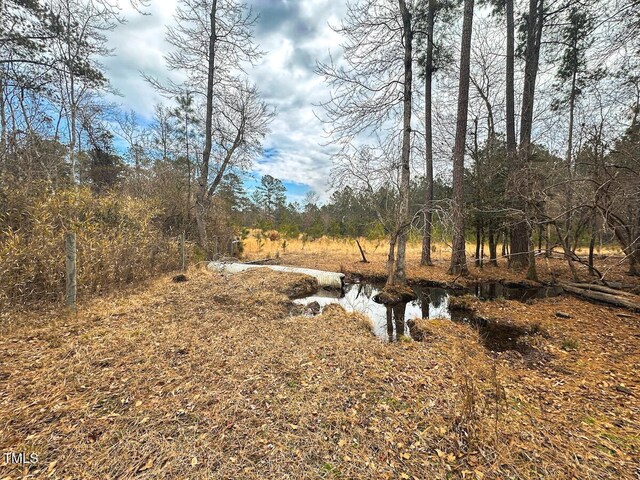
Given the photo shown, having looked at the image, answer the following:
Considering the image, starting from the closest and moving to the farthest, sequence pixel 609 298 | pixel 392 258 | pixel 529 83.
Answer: pixel 609 298 → pixel 392 258 → pixel 529 83

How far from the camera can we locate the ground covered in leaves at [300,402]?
1.76 meters

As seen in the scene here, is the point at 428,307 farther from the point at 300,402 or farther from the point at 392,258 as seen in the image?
the point at 300,402

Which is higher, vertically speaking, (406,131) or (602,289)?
(406,131)

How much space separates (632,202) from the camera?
18.4ft

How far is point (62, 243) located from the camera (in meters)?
4.44

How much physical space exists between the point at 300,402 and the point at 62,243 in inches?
194

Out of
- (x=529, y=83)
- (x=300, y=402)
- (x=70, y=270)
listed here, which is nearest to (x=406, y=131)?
(x=529, y=83)

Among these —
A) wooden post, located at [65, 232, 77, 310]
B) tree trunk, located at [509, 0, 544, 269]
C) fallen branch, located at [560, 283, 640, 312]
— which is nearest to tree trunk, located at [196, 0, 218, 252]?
wooden post, located at [65, 232, 77, 310]

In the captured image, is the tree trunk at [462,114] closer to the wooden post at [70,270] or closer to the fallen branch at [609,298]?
the fallen branch at [609,298]

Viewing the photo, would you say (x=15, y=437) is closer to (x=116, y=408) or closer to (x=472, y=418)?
(x=116, y=408)

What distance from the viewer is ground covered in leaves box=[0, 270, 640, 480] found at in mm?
1760

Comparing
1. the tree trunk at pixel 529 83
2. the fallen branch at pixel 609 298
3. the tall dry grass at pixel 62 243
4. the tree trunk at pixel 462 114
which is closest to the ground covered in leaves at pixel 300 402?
the tall dry grass at pixel 62 243

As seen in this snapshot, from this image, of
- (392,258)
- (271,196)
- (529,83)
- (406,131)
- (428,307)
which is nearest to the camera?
(428,307)

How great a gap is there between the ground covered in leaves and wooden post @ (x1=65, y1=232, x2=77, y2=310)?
28 cm
